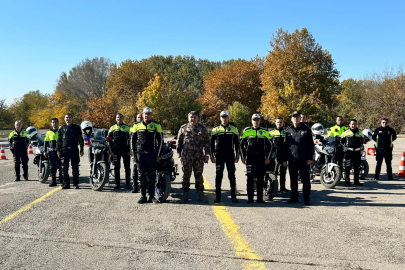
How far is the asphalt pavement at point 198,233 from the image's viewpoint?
4297mm

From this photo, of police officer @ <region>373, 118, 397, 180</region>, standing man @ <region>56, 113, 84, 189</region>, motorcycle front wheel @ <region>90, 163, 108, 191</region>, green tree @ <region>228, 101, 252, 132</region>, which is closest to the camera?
motorcycle front wheel @ <region>90, 163, 108, 191</region>

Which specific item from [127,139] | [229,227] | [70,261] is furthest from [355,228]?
[127,139]

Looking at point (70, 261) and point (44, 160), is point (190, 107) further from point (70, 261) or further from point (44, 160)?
point (70, 261)

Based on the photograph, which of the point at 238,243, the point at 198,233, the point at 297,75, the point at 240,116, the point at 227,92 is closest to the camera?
the point at 238,243

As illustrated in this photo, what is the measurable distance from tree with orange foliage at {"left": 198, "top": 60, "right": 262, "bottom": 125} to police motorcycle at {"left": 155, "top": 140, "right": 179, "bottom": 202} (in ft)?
156

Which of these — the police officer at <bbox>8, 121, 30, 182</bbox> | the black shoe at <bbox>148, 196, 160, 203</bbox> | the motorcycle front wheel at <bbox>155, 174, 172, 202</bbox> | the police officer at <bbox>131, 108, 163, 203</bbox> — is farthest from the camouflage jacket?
the police officer at <bbox>8, 121, 30, 182</bbox>

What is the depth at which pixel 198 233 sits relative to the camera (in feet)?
17.7

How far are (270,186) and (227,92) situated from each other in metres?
49.5

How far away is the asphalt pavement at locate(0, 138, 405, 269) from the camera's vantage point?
4.30 m

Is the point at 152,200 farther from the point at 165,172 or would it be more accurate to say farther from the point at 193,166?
the point at 193,166

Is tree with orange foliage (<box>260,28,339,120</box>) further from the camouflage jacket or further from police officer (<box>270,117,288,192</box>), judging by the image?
the camouflage jacket

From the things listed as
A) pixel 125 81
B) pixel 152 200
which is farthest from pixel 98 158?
pixel 125 81

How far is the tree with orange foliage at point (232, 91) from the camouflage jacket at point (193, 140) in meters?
48.6

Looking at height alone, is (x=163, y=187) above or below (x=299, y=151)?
below
